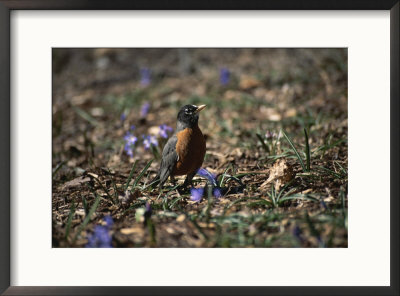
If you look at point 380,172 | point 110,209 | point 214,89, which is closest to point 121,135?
point 214,89

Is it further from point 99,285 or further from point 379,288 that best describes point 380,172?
point 99,285

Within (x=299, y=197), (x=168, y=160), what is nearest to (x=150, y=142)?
(x=168, y=160)

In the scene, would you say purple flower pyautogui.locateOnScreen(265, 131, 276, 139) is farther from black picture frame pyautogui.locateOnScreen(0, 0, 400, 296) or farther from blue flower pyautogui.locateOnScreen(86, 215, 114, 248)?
blue flower pyautogui.locateOnScreen(86, 215, 114, 248)

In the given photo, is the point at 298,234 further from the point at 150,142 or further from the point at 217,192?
the point at 150,142
